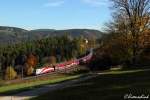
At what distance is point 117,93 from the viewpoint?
2078 cm

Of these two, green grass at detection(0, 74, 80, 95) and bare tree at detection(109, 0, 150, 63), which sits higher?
bare tree at detection(109, 0, 150, 63)

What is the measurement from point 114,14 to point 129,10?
2.25 m

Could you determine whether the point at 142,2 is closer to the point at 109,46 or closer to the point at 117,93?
the point at 109,46

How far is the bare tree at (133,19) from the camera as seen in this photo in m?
52.4

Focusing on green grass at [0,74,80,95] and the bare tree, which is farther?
the bare tree

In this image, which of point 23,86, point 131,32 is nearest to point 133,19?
point 131,32

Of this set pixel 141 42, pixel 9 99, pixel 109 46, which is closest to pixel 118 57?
pixel 109 46

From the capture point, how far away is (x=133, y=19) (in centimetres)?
5275

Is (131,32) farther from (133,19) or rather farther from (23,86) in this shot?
(23,86)

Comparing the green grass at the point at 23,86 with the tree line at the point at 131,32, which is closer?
the green grass at the point at 23,86

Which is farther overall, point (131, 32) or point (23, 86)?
point (131, 32)

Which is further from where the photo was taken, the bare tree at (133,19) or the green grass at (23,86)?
the bare tree at (133,19)

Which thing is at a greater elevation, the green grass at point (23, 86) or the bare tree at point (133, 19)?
the bare tree at point (133, 19)

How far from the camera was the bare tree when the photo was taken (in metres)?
52.4
